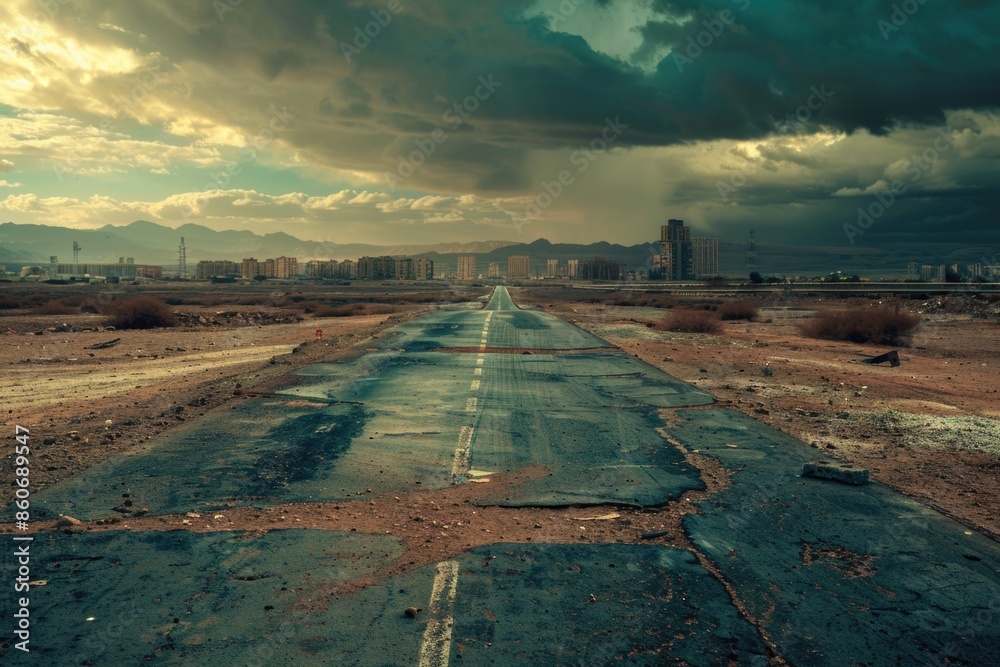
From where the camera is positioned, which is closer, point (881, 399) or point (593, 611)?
point (593, 611)

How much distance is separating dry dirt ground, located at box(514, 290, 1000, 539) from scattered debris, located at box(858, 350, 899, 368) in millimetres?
237

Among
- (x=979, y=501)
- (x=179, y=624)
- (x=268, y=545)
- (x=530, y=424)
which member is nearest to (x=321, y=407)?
(x=530, y=424)

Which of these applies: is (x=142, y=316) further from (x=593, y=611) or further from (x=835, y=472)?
(x=593, y=611)

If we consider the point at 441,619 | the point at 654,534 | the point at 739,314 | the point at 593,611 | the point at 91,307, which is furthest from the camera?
the point at 91,307

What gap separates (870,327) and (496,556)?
2800 centimetres

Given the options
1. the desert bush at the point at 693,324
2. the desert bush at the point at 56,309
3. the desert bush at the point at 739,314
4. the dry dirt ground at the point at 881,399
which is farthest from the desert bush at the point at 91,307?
the desert bush at the point at 739,314

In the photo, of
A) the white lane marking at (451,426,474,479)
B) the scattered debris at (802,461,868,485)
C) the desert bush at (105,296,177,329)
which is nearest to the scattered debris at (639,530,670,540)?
the white lane marking at (451,426,474,479)

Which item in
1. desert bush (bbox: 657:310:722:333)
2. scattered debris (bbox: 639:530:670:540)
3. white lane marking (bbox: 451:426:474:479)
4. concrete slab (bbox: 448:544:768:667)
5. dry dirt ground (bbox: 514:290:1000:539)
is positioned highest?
desert bush (bbox: 657:310:722:333)

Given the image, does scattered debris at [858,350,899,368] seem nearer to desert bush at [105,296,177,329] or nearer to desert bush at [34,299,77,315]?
desert bush at [105,296,177,329]

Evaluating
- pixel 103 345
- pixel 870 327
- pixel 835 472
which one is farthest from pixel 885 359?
pixel 103 345

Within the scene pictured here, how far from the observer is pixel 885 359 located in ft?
69.9

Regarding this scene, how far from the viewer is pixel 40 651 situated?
3.76 metres

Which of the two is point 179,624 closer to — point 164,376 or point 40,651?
point 40,651

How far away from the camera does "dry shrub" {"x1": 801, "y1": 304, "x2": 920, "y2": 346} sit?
28.3 metres
